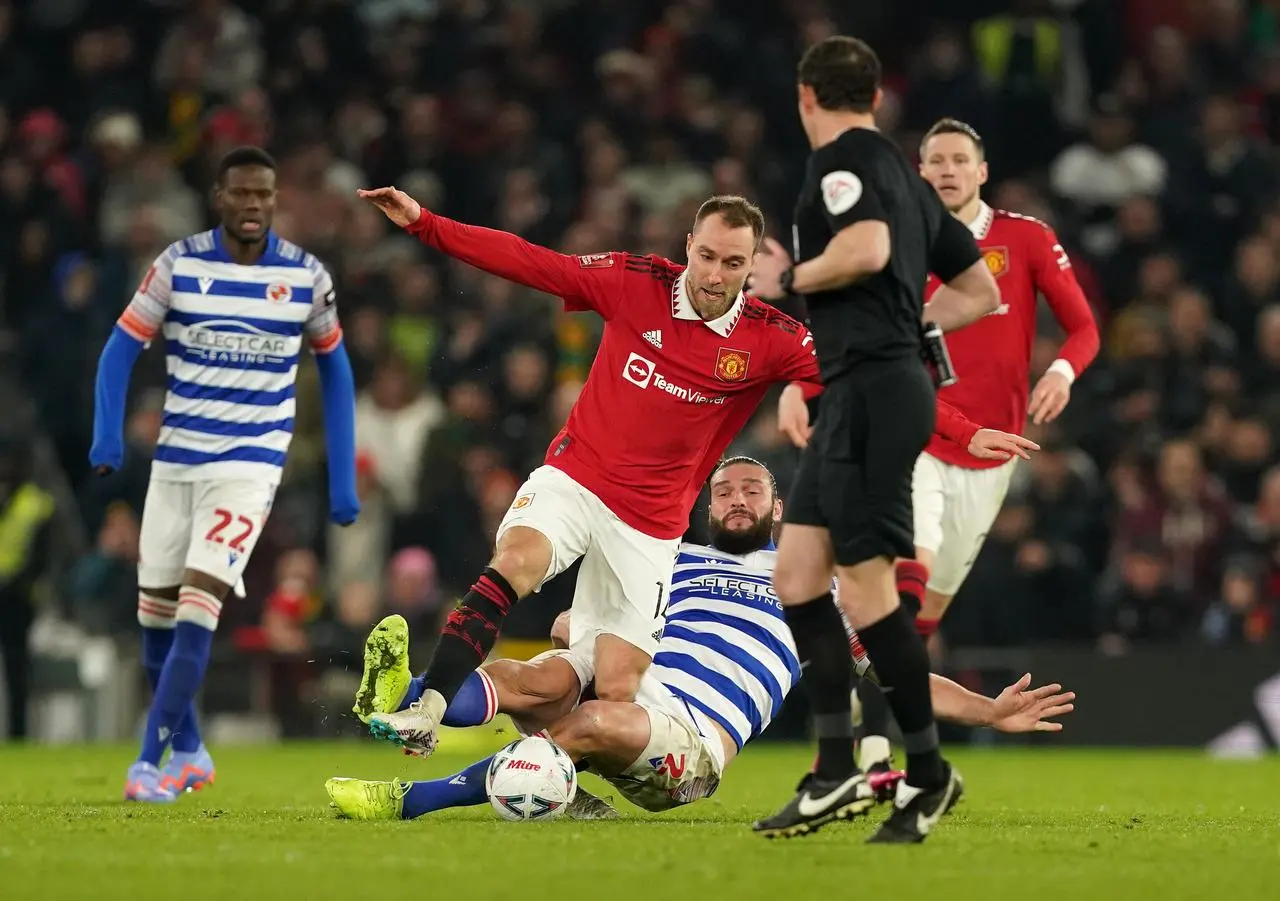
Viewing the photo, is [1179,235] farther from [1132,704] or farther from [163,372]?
[163,372]

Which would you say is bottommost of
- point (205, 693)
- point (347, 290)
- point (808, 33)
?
point (205, 693)

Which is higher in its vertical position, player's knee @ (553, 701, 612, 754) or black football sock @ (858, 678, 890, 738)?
player's knee @ (553, 701, 612, 754)

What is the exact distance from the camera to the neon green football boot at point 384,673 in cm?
686

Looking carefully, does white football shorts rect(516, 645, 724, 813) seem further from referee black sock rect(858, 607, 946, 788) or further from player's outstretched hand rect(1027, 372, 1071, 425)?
player's outstretched hand rect(1027, 372, 1071, 425)

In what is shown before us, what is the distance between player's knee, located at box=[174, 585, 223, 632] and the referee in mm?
3160

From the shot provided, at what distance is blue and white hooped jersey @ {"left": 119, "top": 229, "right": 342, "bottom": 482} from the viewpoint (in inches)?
360

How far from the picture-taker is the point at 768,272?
7727 mm

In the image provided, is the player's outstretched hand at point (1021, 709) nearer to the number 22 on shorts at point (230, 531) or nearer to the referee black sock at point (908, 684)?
the referee black sock at point (908, 684)

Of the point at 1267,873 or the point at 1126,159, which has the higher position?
the point at 1126,159

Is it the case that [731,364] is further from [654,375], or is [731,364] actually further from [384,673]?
[384,673]

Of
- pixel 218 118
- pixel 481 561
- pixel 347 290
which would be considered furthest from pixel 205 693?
pixel 218 118

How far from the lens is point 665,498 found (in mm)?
7957

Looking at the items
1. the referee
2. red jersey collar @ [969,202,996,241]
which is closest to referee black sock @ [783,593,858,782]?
the referee

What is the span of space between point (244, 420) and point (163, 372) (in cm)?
672
